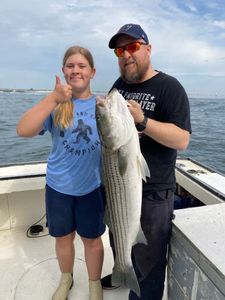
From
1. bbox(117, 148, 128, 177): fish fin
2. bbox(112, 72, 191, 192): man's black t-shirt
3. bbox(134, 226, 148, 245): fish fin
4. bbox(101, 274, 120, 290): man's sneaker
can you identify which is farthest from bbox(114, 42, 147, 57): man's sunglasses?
bbox(101, 274, 120, 290): man's sneaker

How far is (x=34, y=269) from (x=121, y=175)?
2001 millimetres

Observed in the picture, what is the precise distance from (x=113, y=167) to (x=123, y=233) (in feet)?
1.62

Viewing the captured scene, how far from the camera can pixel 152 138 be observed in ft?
6.77

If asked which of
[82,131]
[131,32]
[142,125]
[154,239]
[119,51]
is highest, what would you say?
[131,32]

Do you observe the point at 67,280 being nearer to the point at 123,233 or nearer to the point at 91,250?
the point at 91,250

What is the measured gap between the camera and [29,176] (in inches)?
151

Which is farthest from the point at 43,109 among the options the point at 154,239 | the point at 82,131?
the point at 154,239

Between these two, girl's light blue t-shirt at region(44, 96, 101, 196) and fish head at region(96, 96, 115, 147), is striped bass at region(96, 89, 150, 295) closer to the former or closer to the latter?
fish head at region(96, 96, 115, 147)

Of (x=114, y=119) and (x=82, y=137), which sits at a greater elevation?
(x=114, y=119)

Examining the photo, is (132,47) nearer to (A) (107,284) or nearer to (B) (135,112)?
(B) (135,112)

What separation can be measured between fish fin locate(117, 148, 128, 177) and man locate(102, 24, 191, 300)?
0.24 metres

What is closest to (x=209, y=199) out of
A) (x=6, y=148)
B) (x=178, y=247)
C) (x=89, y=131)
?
Answer: (x=178, y=247)

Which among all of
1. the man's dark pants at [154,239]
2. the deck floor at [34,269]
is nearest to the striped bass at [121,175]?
the man's dark pants at [154,239]

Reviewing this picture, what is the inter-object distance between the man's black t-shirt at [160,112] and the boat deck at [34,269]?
142 centimetres
